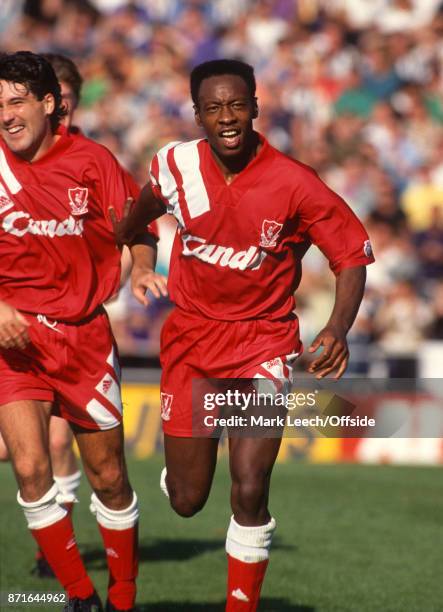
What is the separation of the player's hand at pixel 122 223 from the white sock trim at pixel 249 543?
4.99 feet

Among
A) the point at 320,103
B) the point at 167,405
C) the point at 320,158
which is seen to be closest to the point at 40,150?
the point at 167,405

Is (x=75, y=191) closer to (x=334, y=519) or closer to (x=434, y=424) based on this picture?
(x=334, y=519)

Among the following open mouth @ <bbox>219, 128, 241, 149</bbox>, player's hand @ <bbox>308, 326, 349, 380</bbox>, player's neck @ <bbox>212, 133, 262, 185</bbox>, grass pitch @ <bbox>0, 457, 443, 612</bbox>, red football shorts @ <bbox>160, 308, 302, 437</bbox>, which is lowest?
grass pitch @ <bbox>0, 457, 443, 612</bbox>

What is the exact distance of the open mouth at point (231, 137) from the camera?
5.76 metres

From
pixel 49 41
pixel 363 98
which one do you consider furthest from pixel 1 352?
pixel 49 41

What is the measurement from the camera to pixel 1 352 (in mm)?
6246

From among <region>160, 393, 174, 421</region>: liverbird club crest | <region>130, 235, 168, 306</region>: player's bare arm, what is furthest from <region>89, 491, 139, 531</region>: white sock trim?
<region>130, 235, 168, 306</region>: player's bare arm

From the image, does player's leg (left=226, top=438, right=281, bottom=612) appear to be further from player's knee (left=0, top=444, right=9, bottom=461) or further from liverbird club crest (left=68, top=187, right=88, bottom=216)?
player's knee (left=0, top=444, right=9, bottom=461)

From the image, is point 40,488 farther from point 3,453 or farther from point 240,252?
point 240,252

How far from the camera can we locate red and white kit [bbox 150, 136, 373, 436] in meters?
5.80

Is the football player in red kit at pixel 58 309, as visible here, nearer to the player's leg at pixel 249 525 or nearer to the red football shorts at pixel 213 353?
the red football shorts at pixel 213 353

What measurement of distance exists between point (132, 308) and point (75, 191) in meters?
8.67

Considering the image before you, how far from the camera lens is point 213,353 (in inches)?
239

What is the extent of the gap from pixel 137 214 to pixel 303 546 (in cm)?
350
